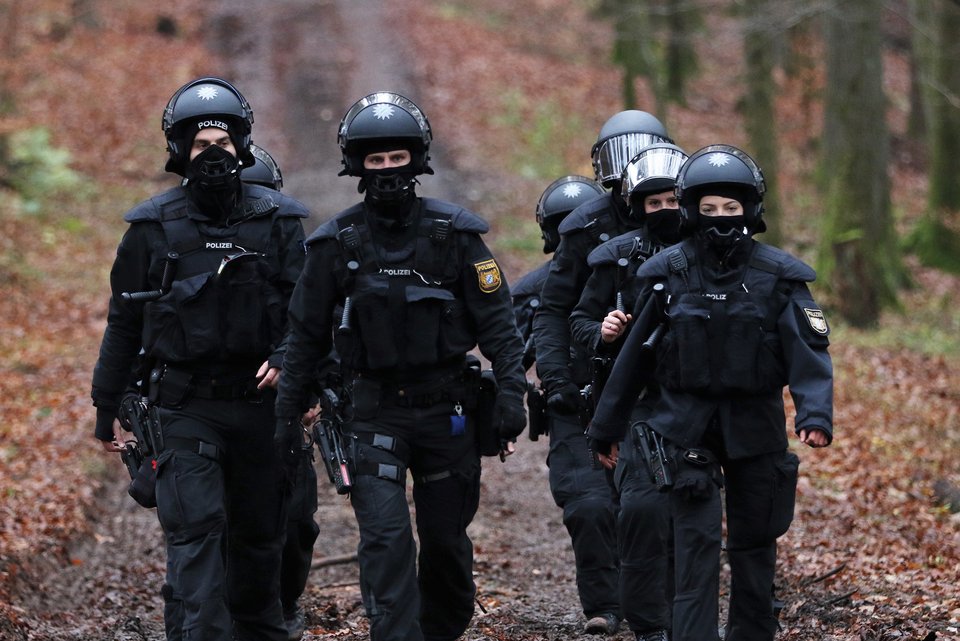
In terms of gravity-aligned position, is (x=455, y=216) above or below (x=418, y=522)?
above

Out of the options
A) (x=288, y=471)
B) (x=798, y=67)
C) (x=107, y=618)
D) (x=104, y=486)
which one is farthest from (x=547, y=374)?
(x=798, y=67)

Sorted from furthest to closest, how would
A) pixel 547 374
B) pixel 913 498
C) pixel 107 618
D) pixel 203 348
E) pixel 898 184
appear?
pixel 898 184 < pixel 913 498 < pixel 107 618 < pixel 547 374 < pixel 203 348

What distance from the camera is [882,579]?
327 inches

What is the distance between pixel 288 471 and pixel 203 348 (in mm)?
786

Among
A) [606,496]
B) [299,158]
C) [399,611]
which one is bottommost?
[399,611]

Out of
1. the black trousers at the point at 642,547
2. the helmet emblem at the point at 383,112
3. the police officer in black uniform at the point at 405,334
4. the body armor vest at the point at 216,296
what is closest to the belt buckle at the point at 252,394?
the body armor vest at the point at 216,296

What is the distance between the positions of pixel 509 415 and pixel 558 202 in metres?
2.78

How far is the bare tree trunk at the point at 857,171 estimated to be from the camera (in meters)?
17.2

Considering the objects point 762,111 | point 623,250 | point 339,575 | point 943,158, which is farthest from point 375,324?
point 943,158

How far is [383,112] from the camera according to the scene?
622 cm

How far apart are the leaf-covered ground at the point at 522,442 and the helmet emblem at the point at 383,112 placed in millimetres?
2972

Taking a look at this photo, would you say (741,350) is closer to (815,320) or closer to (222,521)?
(815,320)

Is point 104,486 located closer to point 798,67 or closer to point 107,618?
point 107,618

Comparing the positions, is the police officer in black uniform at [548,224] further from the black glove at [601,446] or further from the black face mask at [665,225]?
the black glove at [601,446]
